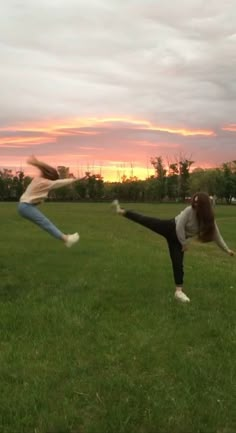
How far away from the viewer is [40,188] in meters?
10.0

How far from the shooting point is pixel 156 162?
558 feet

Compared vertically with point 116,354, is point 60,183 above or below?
above

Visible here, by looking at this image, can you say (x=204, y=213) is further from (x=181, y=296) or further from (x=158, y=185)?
(x=158, y=185)

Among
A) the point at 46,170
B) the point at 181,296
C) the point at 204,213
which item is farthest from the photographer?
the point at 181,296

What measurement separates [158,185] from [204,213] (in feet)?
477

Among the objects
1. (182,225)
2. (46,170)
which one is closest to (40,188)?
(46,170)

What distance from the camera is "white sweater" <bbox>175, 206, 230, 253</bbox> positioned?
10.1 meters

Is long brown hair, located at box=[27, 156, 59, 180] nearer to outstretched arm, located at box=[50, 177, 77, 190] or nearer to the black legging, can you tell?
outstretched arm, located at box=[50, 177, 77, 190]

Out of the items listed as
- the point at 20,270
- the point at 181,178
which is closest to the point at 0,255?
the point at 20,270

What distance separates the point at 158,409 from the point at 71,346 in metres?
2.20

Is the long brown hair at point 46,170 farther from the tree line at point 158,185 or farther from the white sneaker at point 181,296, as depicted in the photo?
the tree line at point 158,185

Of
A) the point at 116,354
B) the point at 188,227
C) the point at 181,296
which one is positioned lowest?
the point at 116,354

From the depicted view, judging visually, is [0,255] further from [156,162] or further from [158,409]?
[156,162]

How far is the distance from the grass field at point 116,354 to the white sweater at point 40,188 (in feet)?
6.62
